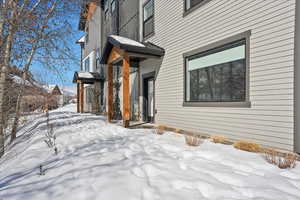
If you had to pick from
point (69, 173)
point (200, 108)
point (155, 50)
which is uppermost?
point (155, 50)

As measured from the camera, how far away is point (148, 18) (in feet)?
26.4

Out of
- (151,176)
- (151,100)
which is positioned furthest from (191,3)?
(151,176)

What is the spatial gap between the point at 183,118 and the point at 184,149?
2414mm

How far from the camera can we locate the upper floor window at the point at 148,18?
783cm

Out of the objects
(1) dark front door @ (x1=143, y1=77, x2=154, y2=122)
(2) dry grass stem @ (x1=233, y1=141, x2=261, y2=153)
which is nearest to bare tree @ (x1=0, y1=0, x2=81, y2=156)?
(1) dark front door @ (x1=143, y1=77, x2=154, y2=122)

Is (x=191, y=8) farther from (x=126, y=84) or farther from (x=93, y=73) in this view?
(x=93, y=73)

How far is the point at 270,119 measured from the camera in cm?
355

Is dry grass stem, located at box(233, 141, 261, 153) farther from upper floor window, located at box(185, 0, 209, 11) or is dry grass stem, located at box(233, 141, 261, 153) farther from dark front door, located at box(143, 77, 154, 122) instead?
dark front door, located at box(143, 77, 154, 122)

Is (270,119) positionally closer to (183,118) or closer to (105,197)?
(183,118)

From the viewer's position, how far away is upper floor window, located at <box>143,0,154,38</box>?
7832 millimetres

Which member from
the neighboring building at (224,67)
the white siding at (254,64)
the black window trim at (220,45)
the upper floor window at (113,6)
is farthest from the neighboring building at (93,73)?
the black window trim at (220,45)

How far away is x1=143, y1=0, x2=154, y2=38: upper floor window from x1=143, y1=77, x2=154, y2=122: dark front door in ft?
6.84

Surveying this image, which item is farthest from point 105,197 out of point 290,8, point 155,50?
point 155,50

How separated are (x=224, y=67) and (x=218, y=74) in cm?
24
